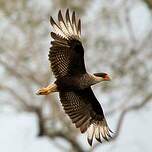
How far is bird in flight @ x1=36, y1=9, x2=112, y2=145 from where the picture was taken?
367 inches

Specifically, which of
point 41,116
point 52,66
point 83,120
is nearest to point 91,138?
point 83,120

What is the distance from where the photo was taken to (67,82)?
9336 millimetres

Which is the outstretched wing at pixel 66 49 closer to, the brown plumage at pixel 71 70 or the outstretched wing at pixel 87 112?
the brown plumage at pixel 71 70

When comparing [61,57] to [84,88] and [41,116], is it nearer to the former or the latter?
[84,88]

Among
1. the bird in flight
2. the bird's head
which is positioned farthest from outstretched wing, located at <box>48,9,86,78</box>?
the bird's head

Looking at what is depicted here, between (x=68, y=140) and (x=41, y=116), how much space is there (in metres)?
0.92

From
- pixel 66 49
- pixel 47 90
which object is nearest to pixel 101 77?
pixel 66 49

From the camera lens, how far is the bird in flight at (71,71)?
9.33 meters

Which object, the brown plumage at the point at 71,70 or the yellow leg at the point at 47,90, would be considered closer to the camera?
the yellow leg at the point at 47,90

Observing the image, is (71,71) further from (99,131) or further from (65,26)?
(99,131)

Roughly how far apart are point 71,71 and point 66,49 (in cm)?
23

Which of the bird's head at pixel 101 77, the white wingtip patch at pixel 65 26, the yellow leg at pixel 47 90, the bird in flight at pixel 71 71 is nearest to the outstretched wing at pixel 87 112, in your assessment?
the bird in flight at pixel 71 71

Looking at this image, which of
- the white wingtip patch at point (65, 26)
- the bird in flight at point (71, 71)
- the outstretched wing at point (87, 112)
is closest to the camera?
the bird in flight at point (71, 71)

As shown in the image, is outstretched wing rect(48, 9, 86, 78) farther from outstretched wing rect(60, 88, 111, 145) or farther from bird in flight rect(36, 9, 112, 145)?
outstretched wing rect(60, 88, 111, 145)
